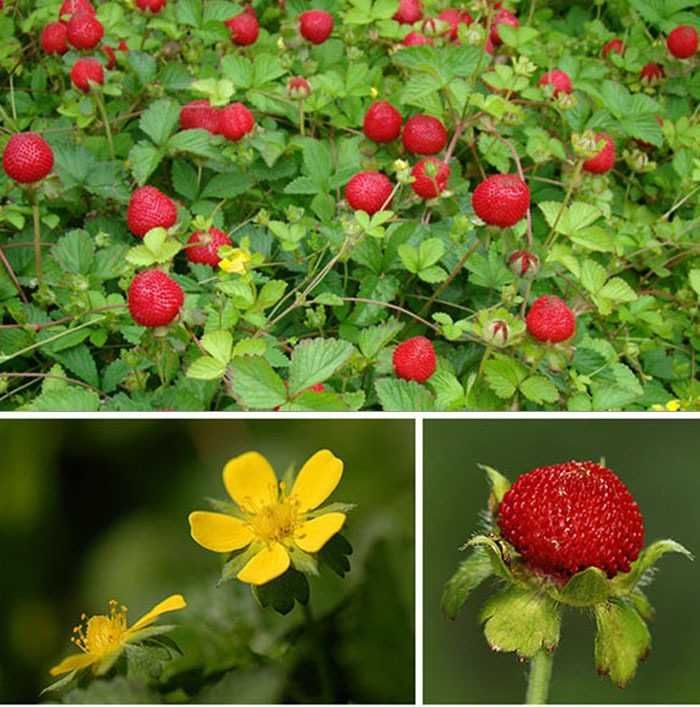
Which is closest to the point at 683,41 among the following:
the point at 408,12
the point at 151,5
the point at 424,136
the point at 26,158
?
the point at 408,12

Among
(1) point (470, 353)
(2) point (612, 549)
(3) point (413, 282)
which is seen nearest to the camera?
(2) point (612, 549)

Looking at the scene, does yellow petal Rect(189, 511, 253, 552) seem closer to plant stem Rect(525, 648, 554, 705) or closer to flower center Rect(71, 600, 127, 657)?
flower center Rect(71, 600, 127, 657)

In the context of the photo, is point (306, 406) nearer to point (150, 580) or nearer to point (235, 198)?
point (150, 580)

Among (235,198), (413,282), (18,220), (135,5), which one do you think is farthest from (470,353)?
(135,5)

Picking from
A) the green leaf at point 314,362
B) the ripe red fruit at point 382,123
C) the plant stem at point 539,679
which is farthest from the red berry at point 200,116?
the plant stem at point 539,679

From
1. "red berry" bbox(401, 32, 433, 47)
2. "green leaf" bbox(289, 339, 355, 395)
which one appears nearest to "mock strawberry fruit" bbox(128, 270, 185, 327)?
"green leaf" bbox(289, 339, 355, 395)

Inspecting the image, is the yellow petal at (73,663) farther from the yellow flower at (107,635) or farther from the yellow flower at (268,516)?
the yellow flower at (268,516)
